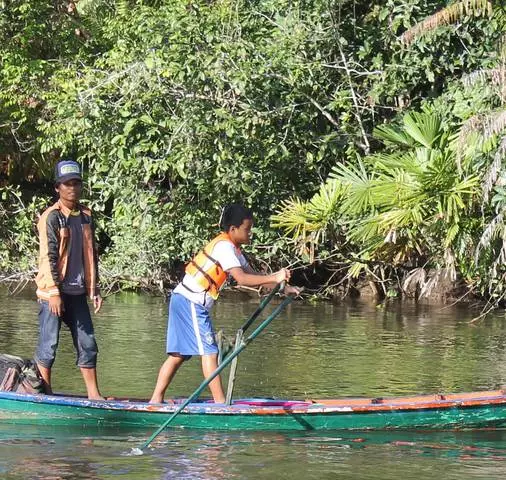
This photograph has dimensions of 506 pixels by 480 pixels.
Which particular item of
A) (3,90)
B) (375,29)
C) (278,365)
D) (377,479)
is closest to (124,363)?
(278,365)

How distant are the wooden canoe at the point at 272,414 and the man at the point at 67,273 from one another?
0.28 m

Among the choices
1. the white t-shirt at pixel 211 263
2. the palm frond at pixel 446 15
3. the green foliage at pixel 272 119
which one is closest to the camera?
the white t-shirt at pixel 211 263

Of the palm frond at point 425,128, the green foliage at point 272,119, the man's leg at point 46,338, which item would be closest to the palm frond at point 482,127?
the green foliage at point 272,119

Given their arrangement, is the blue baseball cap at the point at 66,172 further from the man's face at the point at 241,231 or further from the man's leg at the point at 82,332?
the man's face at the point at 241,231

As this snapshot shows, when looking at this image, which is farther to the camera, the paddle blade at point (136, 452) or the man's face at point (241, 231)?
the man's face at point (241, 231)

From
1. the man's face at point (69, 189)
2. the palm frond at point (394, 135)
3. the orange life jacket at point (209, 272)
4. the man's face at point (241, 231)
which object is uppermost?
the palm frond at point (394, 135)

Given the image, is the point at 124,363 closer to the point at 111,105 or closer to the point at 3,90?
the point at 111,105

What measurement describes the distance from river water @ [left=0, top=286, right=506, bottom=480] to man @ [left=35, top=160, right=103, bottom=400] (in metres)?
0.57

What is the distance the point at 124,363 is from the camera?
11164 mm

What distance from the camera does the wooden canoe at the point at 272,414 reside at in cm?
797

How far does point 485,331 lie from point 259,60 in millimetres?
4961

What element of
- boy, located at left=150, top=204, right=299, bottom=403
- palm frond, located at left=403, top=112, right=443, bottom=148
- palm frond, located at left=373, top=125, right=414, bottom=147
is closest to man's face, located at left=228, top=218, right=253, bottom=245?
boy, located at left=150, top=204, right=299, bottom=403

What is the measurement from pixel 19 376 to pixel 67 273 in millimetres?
803

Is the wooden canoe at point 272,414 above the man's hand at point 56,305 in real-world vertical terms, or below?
below
